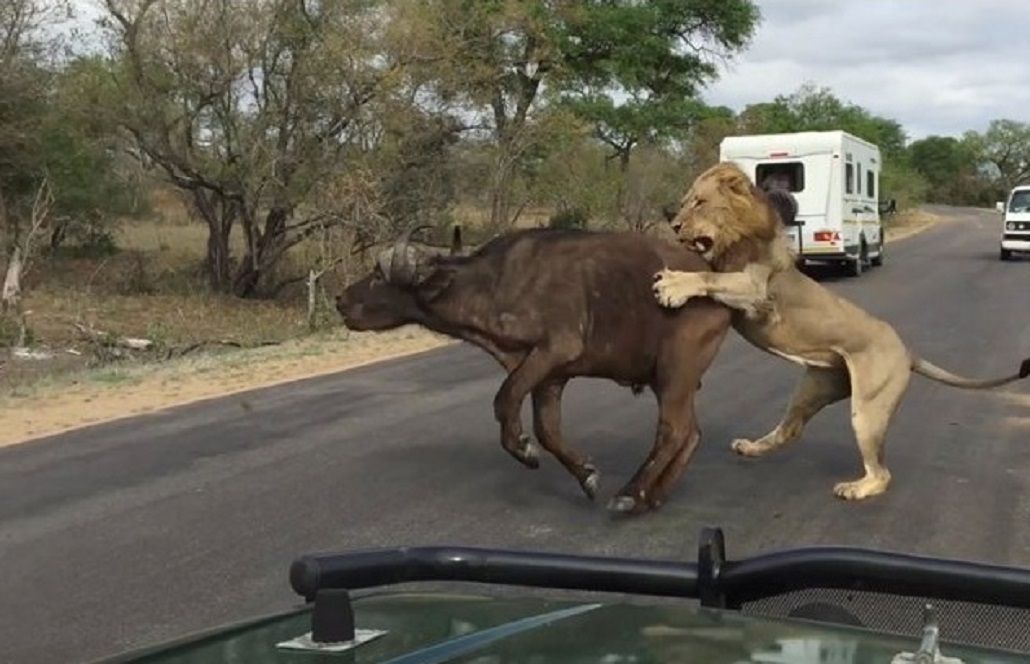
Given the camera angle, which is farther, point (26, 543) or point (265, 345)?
point (265, 345)

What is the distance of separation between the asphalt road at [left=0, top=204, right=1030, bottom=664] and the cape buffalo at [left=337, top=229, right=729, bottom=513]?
397mm

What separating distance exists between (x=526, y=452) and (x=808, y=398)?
2040 mm

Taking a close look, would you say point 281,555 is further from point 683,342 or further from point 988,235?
point 988,235

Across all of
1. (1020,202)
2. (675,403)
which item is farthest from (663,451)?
(1020,202)

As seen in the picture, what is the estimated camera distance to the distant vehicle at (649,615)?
240 cm

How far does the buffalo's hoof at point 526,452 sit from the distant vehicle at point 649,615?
5.07 metres

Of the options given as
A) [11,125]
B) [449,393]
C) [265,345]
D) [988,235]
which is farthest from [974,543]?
[988,235]

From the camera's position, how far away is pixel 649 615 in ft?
8.88

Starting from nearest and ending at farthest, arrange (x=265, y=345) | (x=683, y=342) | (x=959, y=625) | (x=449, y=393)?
1. (x=959, y=625)
2. (x=683, y=342)
3. (x=449, y=393)
4. (x=265, y=345)

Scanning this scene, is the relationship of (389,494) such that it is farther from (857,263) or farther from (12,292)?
(857,263)

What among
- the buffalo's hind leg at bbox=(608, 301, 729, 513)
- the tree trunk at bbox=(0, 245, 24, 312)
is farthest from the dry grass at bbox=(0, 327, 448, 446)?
the tree trunk at bbox=(0, 245, 24, 312)

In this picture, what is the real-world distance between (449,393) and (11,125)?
68.4ft

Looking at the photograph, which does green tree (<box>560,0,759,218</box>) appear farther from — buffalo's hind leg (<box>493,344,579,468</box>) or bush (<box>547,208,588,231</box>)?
buffalo's hind leg (<box>493,344,579,468</box>)

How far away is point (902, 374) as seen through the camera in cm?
859
